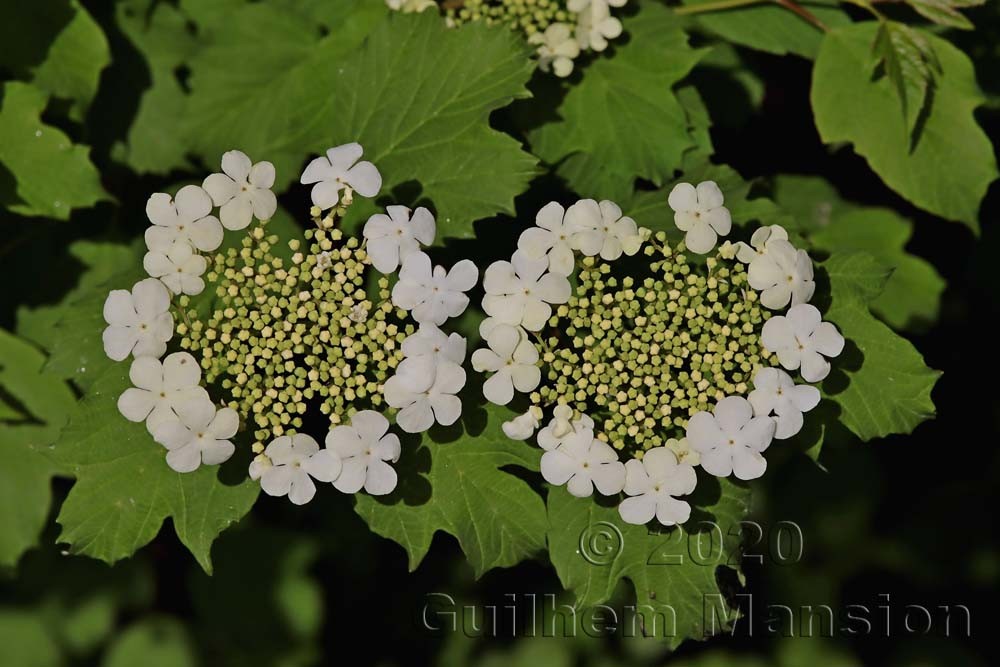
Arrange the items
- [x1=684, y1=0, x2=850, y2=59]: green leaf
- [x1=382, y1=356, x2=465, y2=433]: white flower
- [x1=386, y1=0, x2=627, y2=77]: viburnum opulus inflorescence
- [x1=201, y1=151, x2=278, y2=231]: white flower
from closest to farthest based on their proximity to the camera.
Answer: [x1=382, y1=356, x2=465, y2=433]: white flower → [x1=201, y1=151, x2=278, y2=231]: white flower → [x1=386, y1=0, x2=627, y2=77]: viburnum opulus inflorescence → [x1=684, y1=0, x2=850, y2=59]: green leaf

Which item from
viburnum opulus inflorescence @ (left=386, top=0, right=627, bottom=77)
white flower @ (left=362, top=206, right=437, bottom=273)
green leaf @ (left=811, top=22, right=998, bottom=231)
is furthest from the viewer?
green leaf @ (left=811, top=22, right=998, bottom=231)

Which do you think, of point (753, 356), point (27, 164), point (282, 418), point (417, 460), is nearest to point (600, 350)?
point (753, 356)

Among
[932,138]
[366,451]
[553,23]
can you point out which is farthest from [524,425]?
[932,138]

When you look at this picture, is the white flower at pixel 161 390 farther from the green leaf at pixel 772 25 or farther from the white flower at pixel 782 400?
the green leaf at pixel 772 25

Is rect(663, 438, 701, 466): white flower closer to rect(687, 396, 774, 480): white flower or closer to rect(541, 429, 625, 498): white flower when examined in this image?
rect(687, 396, 774, 480): white flower

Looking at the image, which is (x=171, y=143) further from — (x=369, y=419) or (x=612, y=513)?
(x=612, y=513)

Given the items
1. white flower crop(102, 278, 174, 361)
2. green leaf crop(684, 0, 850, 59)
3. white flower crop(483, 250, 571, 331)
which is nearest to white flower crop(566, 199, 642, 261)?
white flower crop(483, 250, 571, 331)

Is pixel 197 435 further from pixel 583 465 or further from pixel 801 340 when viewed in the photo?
pixel 801 340
